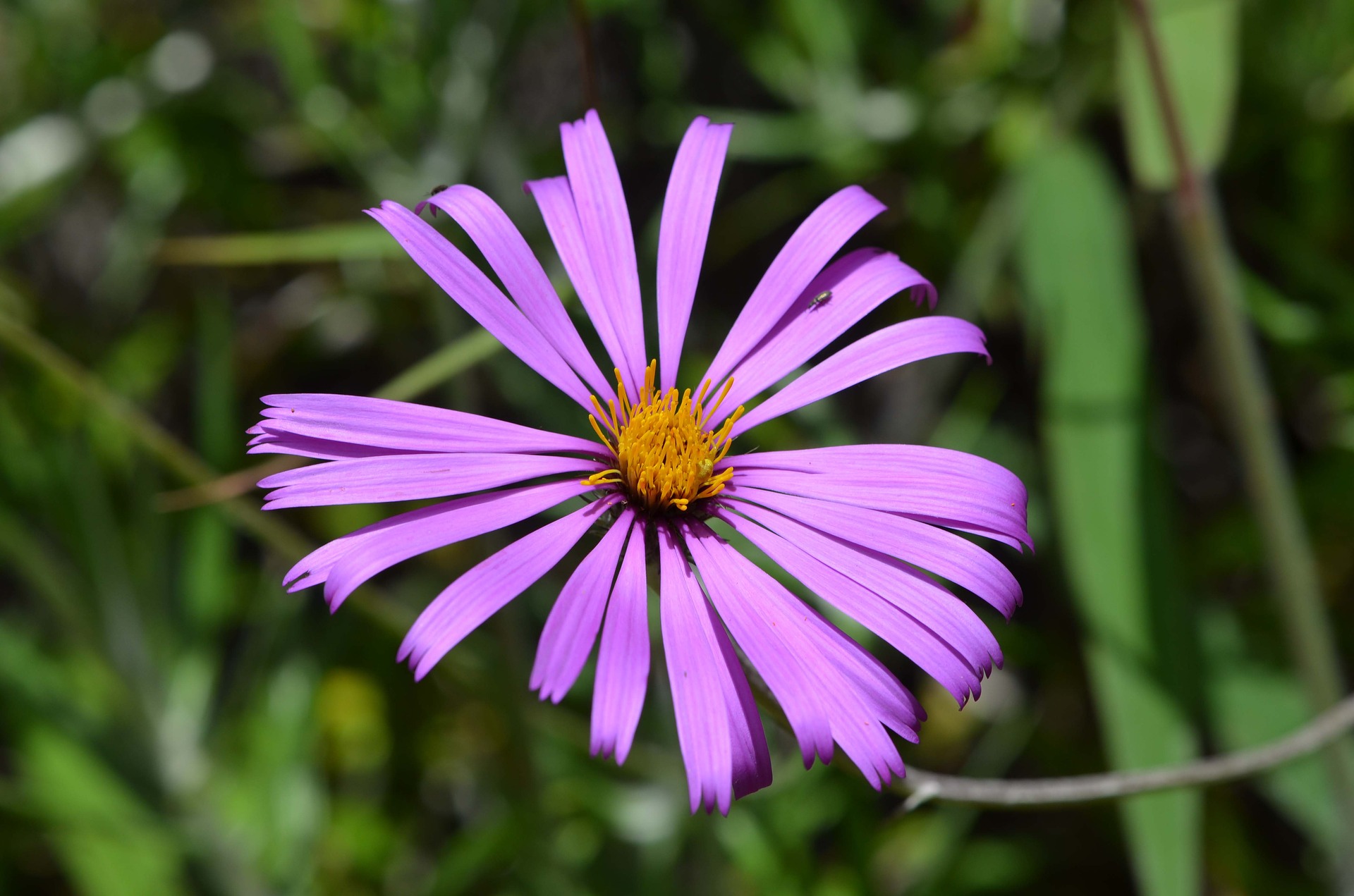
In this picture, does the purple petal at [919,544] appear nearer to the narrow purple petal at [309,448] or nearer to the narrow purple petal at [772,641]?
the narrow purple petal at [772,641]

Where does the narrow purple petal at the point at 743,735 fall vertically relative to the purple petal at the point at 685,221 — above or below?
below

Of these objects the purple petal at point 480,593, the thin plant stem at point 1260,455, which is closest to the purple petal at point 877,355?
the purple petal at point 480,593

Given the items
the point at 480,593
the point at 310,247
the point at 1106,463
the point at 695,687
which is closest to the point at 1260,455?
the point at 1106,463

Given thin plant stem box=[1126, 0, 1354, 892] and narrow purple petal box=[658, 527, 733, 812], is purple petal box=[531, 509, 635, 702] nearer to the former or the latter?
narrow purple petal box=[658, 527, 733, 812]

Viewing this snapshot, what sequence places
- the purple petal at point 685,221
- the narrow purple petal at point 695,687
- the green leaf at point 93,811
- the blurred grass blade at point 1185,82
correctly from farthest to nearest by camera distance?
the green leaf at point 93,811, the blurred grass blade at point 1185,82, the purple petal at point 685,221, the narrow purple petal at point 695,687

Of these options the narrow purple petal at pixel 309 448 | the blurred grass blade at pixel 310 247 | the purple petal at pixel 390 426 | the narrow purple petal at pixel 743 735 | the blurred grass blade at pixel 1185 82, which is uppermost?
the blurred grass blade at pixel 1185 82

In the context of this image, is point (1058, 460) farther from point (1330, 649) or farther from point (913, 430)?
point (913, 430)

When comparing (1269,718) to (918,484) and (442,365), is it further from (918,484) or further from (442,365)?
(442,365)
